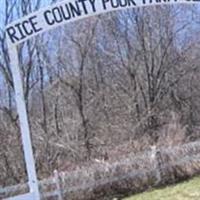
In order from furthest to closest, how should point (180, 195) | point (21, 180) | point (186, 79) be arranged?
point (186, 79) < point (21, 180) < point (180, 195)

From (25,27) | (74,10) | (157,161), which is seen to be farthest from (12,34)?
(157,161)

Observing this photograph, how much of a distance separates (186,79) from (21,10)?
5139mm

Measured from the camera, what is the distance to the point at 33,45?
18516 mm

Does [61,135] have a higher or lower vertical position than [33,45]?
lower

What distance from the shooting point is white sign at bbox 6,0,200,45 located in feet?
28.7

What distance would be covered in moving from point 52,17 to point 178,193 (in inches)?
149

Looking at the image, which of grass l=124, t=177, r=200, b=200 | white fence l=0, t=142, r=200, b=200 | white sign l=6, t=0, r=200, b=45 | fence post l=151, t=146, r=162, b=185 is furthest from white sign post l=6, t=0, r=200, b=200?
fence post l=151, t=146, r=162, b=185

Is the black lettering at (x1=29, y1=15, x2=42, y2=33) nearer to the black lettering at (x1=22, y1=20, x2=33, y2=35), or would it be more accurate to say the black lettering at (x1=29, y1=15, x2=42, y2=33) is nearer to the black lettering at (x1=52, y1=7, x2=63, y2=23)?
the black lettering at (x1=22, y1=20, x2=33, y2=35)

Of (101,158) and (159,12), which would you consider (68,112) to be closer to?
(101,158)

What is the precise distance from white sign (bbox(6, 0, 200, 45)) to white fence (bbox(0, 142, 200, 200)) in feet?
13.9

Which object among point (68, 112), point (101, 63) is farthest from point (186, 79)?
point (68, 112)

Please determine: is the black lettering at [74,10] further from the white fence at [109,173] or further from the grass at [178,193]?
the white fence at [109,173]

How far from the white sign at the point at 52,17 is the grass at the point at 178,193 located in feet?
10.5

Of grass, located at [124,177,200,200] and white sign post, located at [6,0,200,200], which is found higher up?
white sign post, located at [6,0,200,200]
